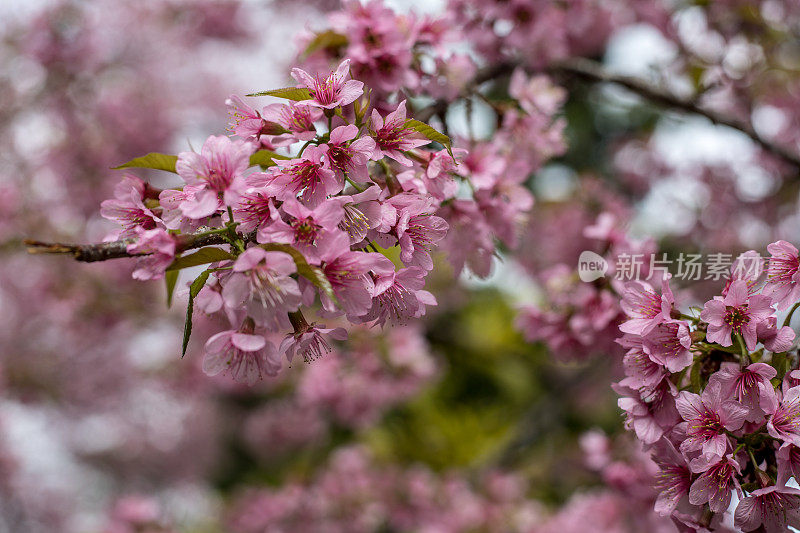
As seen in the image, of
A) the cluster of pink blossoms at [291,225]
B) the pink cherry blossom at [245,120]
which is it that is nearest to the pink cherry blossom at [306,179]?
the cluster of pink blossoms at [291,225]

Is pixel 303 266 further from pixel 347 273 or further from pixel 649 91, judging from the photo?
pixel 649 91

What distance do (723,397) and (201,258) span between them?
28.3 inches

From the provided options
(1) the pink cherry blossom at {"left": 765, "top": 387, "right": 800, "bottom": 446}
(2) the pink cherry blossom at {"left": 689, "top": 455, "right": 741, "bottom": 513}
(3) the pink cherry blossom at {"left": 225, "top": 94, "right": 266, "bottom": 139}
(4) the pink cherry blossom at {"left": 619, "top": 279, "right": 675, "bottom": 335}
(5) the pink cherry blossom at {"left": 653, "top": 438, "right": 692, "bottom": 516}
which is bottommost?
(5) the pink cherry blossom at {"left": 653, "top": 438, "right": 692, "bottom": 516}

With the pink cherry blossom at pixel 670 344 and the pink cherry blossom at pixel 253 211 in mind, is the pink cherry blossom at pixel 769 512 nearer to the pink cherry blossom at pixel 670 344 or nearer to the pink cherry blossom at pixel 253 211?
the pink cherry blossom at pixel 670 344

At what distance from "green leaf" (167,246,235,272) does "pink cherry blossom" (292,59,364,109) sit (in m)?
0.23

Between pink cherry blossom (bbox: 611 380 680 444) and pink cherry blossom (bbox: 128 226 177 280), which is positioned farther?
pink cherry blossom (bbox: 611 380 680 444)

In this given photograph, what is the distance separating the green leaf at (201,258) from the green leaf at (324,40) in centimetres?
57

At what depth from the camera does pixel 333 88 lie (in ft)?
2.62

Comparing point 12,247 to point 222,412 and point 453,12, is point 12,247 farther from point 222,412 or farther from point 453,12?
point 222,412

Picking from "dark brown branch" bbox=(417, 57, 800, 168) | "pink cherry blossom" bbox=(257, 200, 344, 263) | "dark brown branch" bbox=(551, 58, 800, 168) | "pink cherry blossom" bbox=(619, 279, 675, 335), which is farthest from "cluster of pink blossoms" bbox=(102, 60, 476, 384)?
"dark brown branch" bbox=(551, 58, 800, 168)

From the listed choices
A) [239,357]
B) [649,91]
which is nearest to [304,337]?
[239,357]

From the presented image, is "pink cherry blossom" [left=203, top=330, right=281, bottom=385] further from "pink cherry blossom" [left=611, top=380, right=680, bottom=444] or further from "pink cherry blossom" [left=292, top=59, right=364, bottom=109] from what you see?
"pink cherry blossom" [left=611, top=380, right=680, bottom=444]

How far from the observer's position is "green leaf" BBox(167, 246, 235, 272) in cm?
74

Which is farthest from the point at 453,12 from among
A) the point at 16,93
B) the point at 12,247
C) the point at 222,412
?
the point at 222,412
